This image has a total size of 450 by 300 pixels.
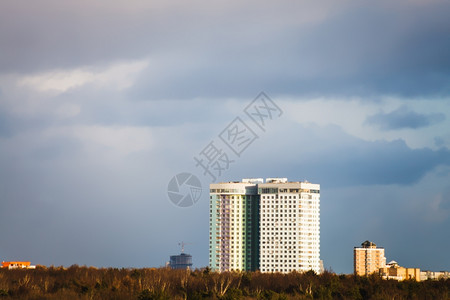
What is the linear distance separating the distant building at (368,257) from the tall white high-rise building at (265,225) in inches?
1157

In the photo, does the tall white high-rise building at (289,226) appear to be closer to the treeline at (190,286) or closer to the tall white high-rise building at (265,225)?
the tall white high-rise building at (265,225)

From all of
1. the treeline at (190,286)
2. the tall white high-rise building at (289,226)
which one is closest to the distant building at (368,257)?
the tall white high-rise building at (289,226)

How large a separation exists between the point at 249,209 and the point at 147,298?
95.1 meters

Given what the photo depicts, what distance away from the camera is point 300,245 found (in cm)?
13662

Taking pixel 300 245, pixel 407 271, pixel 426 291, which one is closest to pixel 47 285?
pixel 426 291

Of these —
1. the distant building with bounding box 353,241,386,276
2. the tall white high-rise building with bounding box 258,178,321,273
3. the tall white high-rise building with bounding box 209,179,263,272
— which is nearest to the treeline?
the tall white high-rise building with bounding box 258,178,321,273

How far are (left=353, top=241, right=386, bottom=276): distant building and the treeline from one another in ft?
318

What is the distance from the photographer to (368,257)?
165 metres

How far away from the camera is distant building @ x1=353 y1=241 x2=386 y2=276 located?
535 ft

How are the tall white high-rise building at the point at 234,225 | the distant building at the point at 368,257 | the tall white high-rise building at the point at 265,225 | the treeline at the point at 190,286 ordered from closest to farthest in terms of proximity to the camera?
the treeline at the point at 190,286 → the tall white high-rise building at the point at 265,225 → the tall white high-rise building at the point at 234,225 → the distant building at the point at 368,257

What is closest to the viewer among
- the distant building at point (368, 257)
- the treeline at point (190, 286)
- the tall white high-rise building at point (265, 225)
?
the treeline at point (190, 286)

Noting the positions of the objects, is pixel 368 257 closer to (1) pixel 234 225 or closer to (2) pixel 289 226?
(2) pixel 289 226

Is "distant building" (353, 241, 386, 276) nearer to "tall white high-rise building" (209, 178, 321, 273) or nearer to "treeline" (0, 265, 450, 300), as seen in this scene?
"tall white high-rise building" (209, 178, 321, 273)

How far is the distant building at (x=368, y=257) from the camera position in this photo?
535ft
